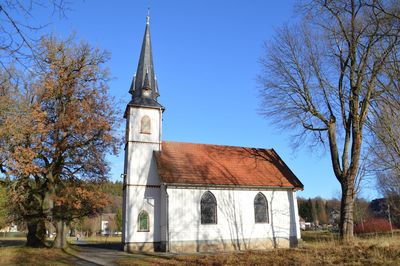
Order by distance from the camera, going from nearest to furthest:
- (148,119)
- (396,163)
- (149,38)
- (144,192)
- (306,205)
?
1. (396,163)
2. (144,192)
3. (148,119)
4. (149,38)
5. (306,205)

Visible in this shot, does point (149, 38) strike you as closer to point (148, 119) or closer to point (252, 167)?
point (148, 119)

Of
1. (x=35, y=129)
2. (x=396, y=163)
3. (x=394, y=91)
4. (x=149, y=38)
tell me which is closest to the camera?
(x=394, y=91)

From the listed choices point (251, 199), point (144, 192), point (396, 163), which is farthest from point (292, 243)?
point (396, 163)

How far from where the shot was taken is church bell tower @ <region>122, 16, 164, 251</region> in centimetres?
2212

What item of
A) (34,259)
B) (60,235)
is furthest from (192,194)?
(34,259)

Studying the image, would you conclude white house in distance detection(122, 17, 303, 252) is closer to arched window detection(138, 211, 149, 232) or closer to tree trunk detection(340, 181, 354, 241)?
arched window detection(138, 211, 149, 232)

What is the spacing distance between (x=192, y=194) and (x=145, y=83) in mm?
9424

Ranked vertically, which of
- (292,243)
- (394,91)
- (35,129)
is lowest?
(292,243)

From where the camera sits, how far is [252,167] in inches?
1030

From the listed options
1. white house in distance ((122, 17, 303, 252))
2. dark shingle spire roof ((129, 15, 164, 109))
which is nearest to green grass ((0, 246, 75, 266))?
white house in distance ((122, 17, 303, 252))

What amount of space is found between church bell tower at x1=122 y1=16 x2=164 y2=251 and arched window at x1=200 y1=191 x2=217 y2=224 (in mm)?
2971

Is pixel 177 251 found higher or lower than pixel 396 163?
lower

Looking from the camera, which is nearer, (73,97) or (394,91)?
(394,91)

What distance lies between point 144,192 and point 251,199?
7.52 metres
